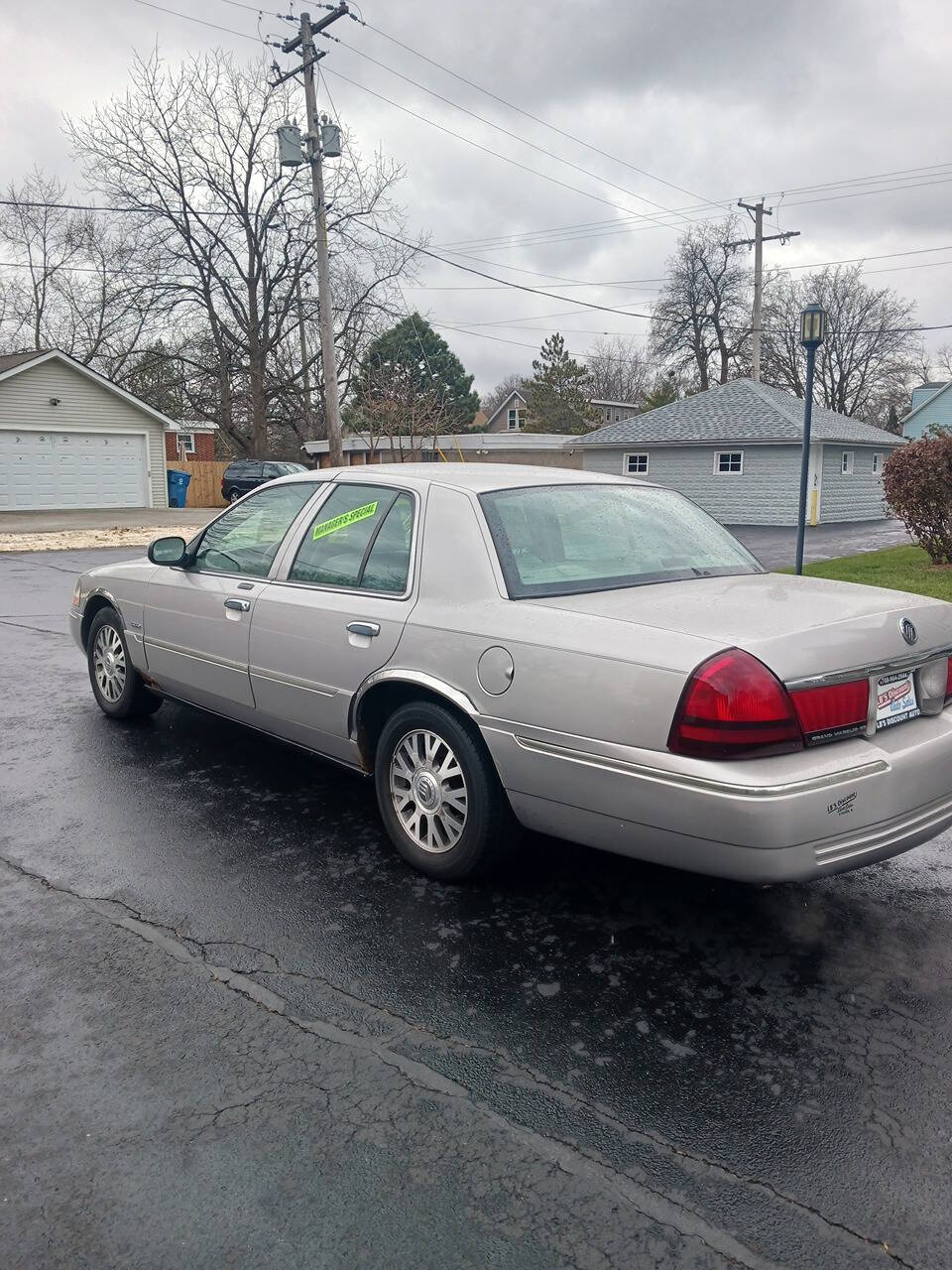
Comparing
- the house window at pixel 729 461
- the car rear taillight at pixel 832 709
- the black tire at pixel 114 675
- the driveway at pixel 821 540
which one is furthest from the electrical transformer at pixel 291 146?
the car rear taillight at pixel 832 709

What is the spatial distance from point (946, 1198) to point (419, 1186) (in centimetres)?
118

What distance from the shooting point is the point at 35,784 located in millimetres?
5168

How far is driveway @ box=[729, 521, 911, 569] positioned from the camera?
63.9ft

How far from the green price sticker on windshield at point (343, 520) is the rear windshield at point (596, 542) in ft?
2.18

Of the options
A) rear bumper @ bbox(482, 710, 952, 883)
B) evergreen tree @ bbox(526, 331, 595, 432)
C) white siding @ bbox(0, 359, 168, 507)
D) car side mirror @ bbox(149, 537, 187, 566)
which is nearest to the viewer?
rear bumper @ bbox(482, 710, 952, 883)

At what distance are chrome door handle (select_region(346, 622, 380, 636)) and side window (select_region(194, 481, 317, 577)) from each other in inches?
35.2

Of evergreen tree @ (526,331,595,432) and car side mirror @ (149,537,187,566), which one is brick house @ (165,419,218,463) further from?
car side mirror @ (149,537,187,566)

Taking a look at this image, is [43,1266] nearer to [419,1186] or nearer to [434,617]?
[419,1186]

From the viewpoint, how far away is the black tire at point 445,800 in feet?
12.0

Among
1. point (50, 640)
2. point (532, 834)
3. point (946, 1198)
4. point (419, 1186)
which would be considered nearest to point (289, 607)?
point (532, 834)

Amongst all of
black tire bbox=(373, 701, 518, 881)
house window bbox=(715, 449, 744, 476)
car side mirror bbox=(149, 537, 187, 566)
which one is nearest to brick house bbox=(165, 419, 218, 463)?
house window bbox=(715, 449, 744, 476)

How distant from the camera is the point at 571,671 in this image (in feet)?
10.8

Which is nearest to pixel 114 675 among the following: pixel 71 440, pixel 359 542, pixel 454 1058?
pixel 359 542

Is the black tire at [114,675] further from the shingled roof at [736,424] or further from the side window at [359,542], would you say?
the shingled roof at [736,424]
